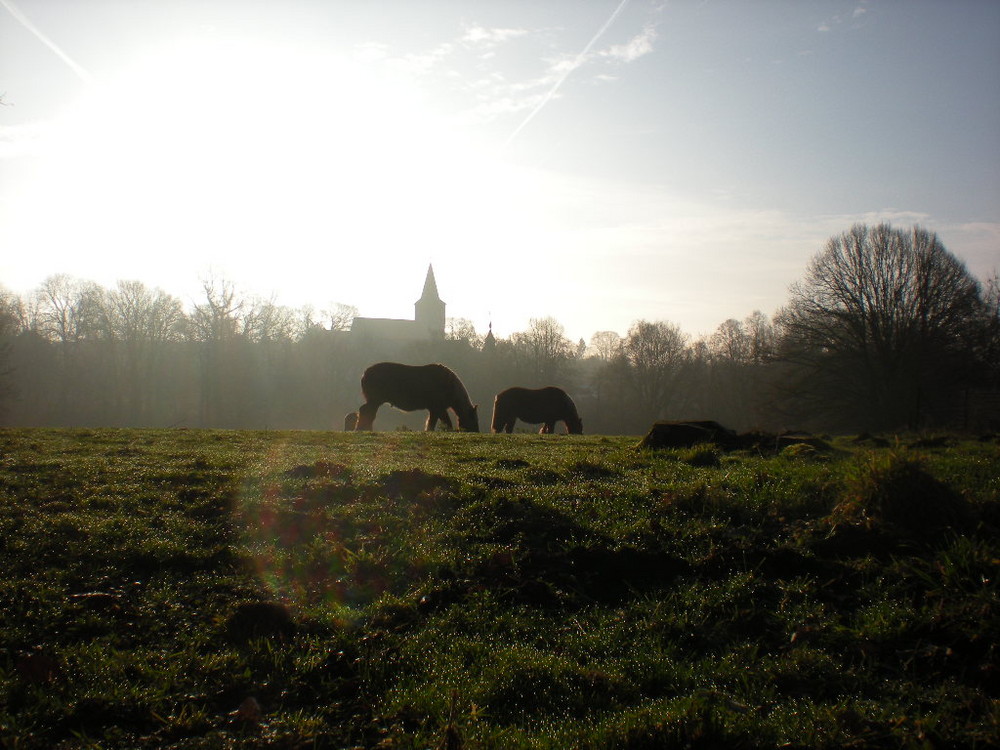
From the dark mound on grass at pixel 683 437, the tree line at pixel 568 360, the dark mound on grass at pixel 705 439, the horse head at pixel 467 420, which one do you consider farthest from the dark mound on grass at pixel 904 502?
the tree line at pixel 568 360

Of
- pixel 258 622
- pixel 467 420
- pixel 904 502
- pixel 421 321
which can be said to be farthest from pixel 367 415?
pixel 421 321

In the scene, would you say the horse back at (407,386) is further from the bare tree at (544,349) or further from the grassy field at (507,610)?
the bare tree at (544,349)

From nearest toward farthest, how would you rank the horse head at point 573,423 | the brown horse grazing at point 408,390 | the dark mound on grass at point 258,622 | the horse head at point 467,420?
the dark mound on grass at point 258,622, the brown horse grazing at point 408,390, the horse head at point 467,420, the horse head at point 573,423

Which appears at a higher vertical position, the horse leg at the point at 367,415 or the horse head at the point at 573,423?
the horse leg at the point at 367,415

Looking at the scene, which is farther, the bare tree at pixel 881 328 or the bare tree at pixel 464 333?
the bare tree at pixel 464 333

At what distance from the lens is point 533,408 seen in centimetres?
2614

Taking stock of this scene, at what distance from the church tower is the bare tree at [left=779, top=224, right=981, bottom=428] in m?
83.8

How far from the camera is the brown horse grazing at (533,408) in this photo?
2592 cm

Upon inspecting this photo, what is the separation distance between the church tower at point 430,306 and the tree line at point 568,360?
3586 centimetres

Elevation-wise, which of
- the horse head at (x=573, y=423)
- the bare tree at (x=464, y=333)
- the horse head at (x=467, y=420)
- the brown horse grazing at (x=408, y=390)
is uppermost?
the bare tree at (x=464, y=333)

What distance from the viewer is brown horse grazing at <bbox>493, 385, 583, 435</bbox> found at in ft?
85.0

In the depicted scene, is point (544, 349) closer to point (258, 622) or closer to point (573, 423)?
point (573, 423)

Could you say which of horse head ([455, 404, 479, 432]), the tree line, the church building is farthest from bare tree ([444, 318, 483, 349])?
horse head ([455, 404, 479, 432])

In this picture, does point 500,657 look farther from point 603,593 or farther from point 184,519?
point 184,519
